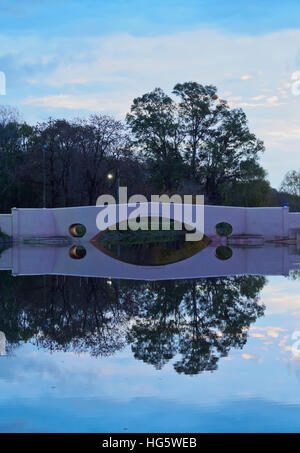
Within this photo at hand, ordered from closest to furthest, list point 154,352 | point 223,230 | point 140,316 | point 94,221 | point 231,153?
point 154,352 < point 140,316 < point 94,221 < point 223,230 < point 231,153

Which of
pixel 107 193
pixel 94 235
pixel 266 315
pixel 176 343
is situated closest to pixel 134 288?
pixel 266 315

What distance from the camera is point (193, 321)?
308 inches

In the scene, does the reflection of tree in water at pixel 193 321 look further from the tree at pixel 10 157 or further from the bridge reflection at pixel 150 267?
the tree at pixel 10 157

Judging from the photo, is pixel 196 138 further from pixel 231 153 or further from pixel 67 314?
pixel 67 314

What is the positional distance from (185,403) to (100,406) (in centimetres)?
67

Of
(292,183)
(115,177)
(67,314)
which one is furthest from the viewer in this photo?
(292,183)

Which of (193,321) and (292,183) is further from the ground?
(292,183)

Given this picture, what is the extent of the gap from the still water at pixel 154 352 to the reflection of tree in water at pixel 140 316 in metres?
0.02

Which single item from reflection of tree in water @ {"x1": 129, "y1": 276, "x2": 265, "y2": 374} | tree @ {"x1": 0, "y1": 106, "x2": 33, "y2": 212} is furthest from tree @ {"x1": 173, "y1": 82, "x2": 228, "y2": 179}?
reflection of tree in water @ {"x1": 129, "y1": 276, "x2": 265, "y2": 374}

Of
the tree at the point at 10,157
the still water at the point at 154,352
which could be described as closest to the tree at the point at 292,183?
the tree at the point at 10,157

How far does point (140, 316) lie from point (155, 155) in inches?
1243

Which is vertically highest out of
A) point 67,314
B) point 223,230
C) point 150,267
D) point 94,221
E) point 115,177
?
point 115,177

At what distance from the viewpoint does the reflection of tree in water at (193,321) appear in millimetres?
6082

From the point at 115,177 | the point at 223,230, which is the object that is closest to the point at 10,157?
the point at 115,177
